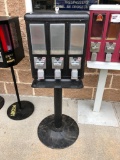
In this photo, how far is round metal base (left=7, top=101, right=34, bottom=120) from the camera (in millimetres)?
1712

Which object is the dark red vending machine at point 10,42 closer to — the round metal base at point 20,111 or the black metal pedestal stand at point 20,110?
the black metal pedestal stand at point 20,110

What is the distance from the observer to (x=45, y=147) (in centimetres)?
140

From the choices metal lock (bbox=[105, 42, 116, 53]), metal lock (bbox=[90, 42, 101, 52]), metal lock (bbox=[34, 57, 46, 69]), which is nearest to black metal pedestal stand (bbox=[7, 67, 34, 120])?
metal lock (bbox=[34, 57, 46, 69])

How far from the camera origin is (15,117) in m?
1.70

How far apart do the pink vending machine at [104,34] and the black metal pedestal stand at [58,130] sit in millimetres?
493

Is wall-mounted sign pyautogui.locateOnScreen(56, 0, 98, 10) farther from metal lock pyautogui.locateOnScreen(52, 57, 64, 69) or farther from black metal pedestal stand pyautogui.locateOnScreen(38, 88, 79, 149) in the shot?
black metal pedestal stand pyautogui.locateOnScreen(38, 88, 79, 149)

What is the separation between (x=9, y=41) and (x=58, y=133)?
1.01 meters

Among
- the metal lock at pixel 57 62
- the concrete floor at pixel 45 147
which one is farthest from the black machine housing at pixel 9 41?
the concrete floor at pixel 45 147

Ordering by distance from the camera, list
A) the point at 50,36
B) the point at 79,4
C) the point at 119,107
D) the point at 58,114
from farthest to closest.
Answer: the point at 119,107
the point at 58,114
the point at 79,4
the point at 50,36

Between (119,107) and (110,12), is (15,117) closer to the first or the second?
(119,107)

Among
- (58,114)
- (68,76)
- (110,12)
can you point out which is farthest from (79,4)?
(58,114)

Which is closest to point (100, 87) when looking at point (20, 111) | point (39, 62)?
point (39, 62)

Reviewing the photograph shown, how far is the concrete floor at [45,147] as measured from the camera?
52.1 inches

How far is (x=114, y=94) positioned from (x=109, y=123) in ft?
1.35
